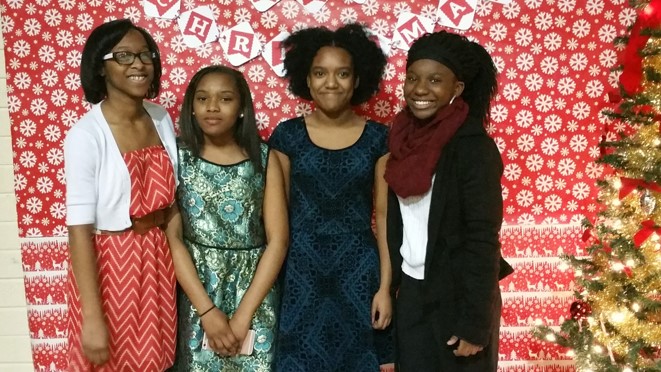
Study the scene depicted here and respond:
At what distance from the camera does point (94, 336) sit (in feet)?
5.40

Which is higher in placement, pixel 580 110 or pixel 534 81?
pixel 534 81

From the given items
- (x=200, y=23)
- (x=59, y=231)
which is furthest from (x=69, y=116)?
(x=200, y=23)

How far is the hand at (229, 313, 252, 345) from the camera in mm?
1815

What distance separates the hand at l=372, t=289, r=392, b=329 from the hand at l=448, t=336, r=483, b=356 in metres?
0.31

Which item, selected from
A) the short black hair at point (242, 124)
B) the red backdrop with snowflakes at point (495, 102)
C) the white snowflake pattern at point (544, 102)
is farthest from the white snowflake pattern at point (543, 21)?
the short black hair at point (242, 124)

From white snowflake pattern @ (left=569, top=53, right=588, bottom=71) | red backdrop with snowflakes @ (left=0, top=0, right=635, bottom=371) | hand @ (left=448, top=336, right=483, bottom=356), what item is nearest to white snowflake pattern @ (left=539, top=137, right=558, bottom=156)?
red backdrop with snowflakes @ (left=0, top=0, right=635, bottom=371)

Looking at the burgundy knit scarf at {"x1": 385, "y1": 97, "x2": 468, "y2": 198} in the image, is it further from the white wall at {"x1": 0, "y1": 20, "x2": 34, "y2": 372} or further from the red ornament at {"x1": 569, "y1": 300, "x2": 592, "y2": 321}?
the white wall at {"x1": 0, "y1": 20, "x2": 34, "y2": 372}

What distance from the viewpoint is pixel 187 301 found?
6.12 feet

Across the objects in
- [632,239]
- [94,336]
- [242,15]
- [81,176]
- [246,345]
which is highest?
[242,15]

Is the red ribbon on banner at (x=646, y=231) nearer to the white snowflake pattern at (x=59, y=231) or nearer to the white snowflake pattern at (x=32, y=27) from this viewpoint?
the white snowflake pattern at (x=59, y=231)

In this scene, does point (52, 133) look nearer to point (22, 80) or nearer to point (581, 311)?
point (22, 80)

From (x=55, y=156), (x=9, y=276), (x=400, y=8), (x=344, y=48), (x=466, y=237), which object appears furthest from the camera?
(x=9, y=276)

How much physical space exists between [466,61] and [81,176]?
114 centimetres

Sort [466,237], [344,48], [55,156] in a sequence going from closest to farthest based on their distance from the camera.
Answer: [466,237]
[344,48]
[55,156]
